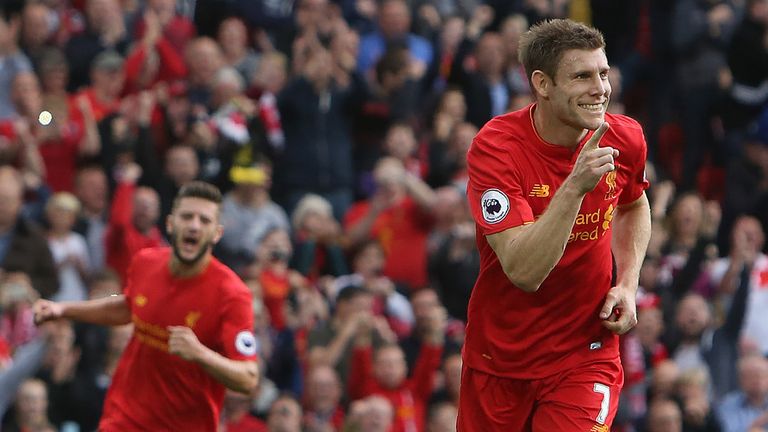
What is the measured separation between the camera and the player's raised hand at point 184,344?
25.7 feet

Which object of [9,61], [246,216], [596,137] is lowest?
[246,216]

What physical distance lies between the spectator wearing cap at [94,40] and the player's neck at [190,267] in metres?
5.59

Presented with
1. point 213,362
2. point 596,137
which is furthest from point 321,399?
point 596,137

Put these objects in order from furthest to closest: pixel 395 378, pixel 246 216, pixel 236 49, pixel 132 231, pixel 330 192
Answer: pixel 236 49
pixel 330 192
pixel 246 216
pixel 132 231
pixel 395 378

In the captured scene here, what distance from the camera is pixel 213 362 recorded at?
799 centimetres

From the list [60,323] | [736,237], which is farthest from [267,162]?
[736,237]

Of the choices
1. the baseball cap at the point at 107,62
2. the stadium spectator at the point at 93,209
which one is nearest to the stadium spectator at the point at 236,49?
the baseball cap at the point at 107,62

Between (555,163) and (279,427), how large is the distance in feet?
16.8

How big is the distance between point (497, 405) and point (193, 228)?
7.78 feet

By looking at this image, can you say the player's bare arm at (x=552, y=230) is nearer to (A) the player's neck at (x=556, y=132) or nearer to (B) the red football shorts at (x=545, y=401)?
(A) the player's neck at (x=556, y=132)

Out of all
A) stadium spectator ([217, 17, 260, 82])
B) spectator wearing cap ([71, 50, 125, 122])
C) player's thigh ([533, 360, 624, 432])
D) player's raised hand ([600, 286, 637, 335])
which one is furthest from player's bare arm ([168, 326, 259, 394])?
stadium spectator ([217, 17, 260, 82])

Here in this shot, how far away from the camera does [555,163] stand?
22.5ft

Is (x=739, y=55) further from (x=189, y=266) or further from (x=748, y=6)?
(x=189, y=266)

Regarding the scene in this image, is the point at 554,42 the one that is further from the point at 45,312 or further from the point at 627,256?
the point at 45,312
